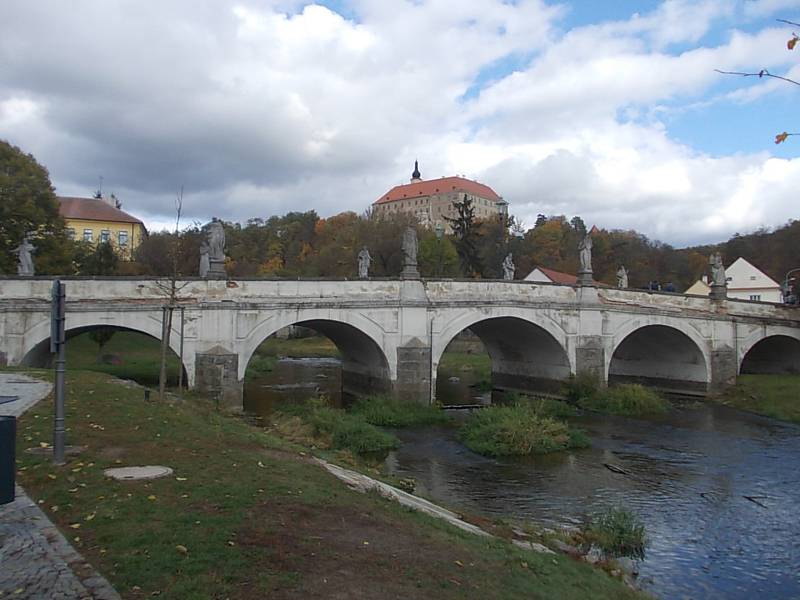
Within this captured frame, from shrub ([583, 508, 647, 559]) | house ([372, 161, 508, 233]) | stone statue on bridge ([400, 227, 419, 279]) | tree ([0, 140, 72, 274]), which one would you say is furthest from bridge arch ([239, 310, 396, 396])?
house ([372, 161, 508, 233])

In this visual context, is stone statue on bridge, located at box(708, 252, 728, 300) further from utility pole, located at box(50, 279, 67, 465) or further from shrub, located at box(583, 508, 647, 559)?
utility pole, located at box(50, 279, 67, 465)

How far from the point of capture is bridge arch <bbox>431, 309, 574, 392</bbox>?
23797 millimetres

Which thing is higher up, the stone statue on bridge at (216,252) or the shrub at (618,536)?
the stone statue on bridge at (216,252)

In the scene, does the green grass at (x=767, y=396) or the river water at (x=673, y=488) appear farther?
the green grass at (x=767, y=396)

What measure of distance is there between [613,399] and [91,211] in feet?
162

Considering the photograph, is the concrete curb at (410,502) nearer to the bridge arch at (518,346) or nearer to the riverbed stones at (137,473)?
the riverbed stones at (137,473)

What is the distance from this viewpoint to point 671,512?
12.5 metres

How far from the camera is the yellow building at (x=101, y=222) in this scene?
56.5 m

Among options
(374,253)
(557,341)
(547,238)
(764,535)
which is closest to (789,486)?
(764,535)

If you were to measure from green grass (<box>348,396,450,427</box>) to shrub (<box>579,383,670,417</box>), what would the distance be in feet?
20.4

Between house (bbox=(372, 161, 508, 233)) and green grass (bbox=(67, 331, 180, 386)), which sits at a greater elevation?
house (bbox=(372, 161, 508, 233))

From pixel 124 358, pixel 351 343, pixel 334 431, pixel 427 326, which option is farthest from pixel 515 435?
pixel 124 358

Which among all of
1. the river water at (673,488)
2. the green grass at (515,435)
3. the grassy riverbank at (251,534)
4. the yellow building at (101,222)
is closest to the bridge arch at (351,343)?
the river water at (673,488)

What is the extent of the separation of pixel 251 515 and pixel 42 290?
46.8 feet
